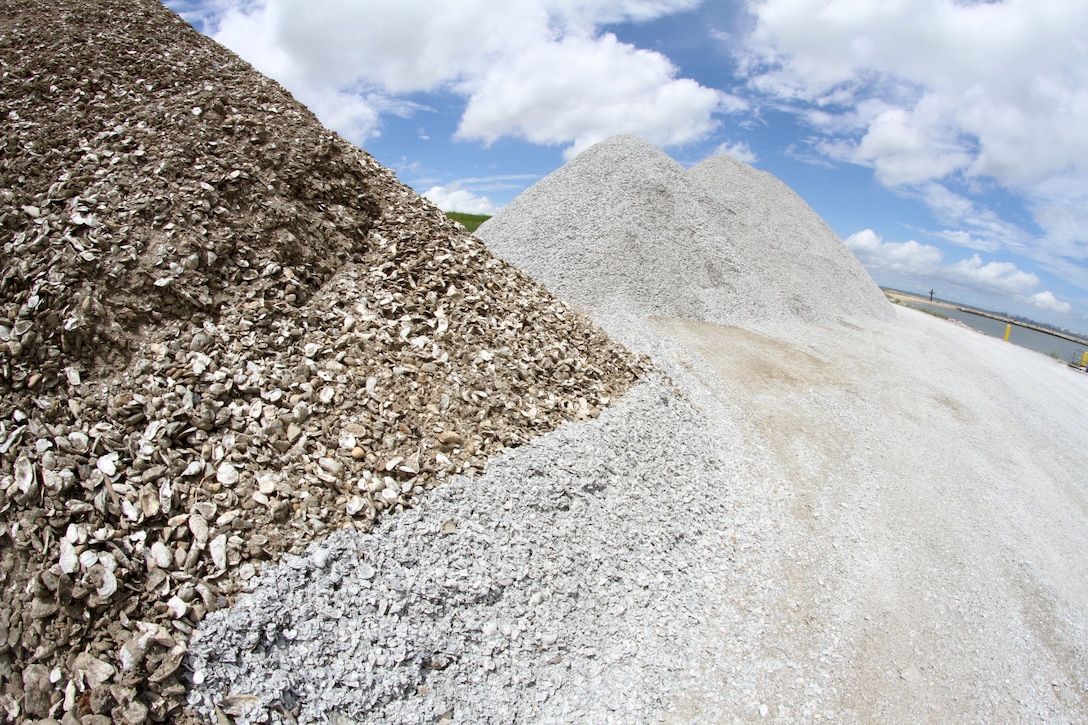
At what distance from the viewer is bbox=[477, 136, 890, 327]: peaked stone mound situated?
51.3 feet

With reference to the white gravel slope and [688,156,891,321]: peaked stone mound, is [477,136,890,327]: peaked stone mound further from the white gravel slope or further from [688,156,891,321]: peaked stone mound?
the white gravel slope

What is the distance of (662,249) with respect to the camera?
17.0 m

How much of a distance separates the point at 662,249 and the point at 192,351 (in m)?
13.8

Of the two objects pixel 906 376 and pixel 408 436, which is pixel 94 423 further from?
pixel 906 376

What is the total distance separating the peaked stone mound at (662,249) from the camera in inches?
616

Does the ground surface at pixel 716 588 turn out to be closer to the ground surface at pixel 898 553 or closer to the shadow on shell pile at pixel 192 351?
the ground surface at pixel 898 553

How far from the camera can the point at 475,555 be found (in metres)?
4.88

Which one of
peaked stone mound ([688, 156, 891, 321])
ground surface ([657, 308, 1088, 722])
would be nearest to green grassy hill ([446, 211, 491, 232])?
peaked stone mound ([688, 156, 891, 321])

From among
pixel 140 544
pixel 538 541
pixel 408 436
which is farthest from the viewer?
pixel 408 436

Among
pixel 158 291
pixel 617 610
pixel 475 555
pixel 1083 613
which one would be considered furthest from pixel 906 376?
pixel 158 291

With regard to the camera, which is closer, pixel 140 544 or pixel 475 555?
pixel 140 544

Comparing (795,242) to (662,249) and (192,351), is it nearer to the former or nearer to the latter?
(662,249)

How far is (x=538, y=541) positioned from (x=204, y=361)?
3639mm

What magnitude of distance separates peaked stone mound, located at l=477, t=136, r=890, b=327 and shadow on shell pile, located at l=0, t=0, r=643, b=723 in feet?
22.7
